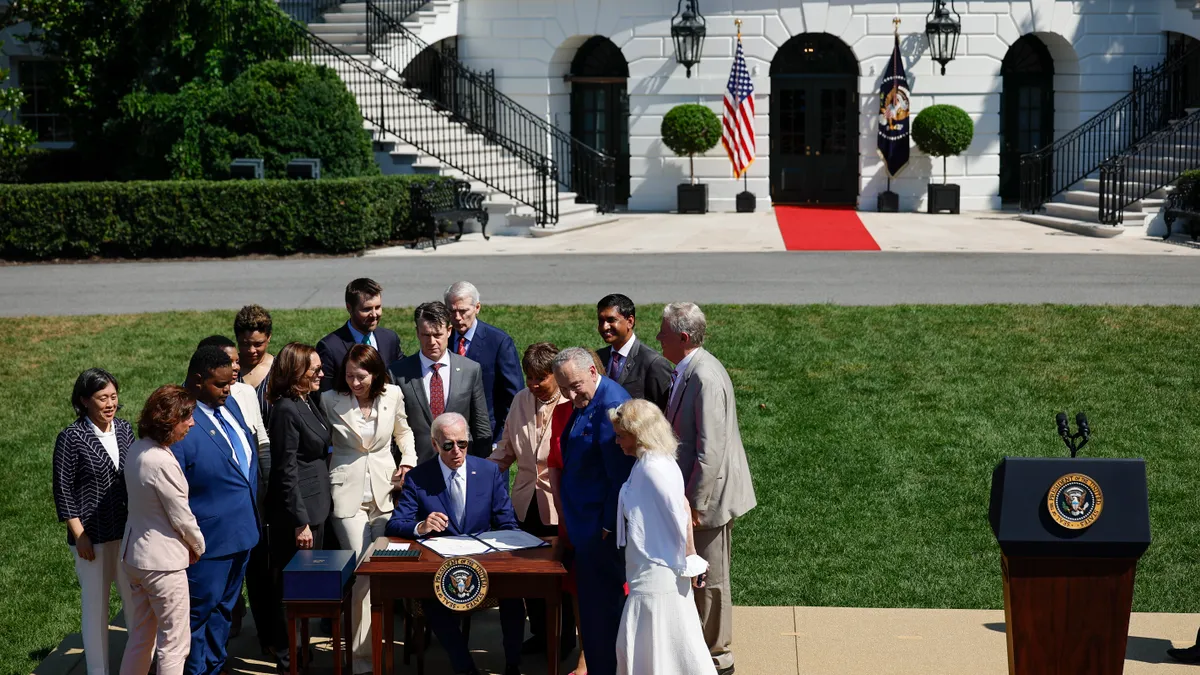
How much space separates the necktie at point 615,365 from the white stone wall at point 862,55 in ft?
65.0

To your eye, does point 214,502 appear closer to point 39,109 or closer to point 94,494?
point 94,494

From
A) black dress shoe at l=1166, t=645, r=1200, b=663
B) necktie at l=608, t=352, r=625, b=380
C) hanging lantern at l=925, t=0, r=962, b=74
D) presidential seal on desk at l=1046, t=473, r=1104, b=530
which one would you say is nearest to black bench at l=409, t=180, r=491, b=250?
hanging lantern at l=925, t=0, r=962, b=74

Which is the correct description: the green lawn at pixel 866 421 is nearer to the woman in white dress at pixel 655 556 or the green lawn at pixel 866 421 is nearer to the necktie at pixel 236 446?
the necktie at pixel 236 446

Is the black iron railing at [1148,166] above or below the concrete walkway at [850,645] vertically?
above

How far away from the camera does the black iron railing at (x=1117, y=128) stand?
85.7 feet

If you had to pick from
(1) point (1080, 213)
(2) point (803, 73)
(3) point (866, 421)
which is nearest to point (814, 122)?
(2) point (803, 73)

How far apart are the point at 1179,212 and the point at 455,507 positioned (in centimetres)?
1697

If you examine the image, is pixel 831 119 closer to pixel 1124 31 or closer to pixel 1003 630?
pixel 1124 31

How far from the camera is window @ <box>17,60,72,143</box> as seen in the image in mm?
27938

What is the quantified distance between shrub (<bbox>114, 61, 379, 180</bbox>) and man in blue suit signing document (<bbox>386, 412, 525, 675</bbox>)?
16010 mm

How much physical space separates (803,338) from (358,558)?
7.97 m

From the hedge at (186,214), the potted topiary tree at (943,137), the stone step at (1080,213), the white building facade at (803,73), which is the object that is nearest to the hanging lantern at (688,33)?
the white building facade at (803,73)

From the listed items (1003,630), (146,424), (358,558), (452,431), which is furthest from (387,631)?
(1003,630)

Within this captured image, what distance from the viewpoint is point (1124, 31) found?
2673 centimetres
